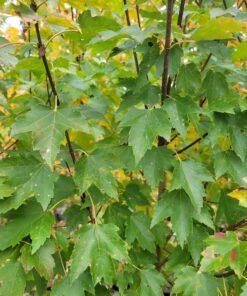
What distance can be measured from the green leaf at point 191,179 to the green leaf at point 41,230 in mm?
549

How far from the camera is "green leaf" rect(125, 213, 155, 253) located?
1986 millimetres

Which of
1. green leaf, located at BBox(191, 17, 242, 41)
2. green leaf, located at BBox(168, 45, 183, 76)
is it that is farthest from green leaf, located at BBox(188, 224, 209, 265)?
green leaf, located at BBox(191, 17, 242, 41)

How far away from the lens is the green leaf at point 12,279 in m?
1.68

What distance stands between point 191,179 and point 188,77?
1.66 feet

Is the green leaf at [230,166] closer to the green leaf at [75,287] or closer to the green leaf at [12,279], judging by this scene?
the green leaf at [75,287]

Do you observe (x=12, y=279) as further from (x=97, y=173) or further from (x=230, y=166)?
(x=230, y=166)

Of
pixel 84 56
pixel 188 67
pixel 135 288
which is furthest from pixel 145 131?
pixel 84 56

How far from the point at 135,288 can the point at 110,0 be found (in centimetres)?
151

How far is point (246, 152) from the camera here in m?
1.84

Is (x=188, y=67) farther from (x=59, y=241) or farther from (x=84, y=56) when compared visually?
(x=84, y=56)

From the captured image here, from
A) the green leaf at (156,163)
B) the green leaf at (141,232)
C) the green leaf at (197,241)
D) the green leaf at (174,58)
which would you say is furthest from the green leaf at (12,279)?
the green leaf at (174,58)

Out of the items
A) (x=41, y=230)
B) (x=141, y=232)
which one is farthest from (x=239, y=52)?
(x=41, y=230)

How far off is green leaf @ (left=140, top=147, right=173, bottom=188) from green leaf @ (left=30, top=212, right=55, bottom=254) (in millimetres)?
467

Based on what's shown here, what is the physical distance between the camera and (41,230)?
1.63 m
